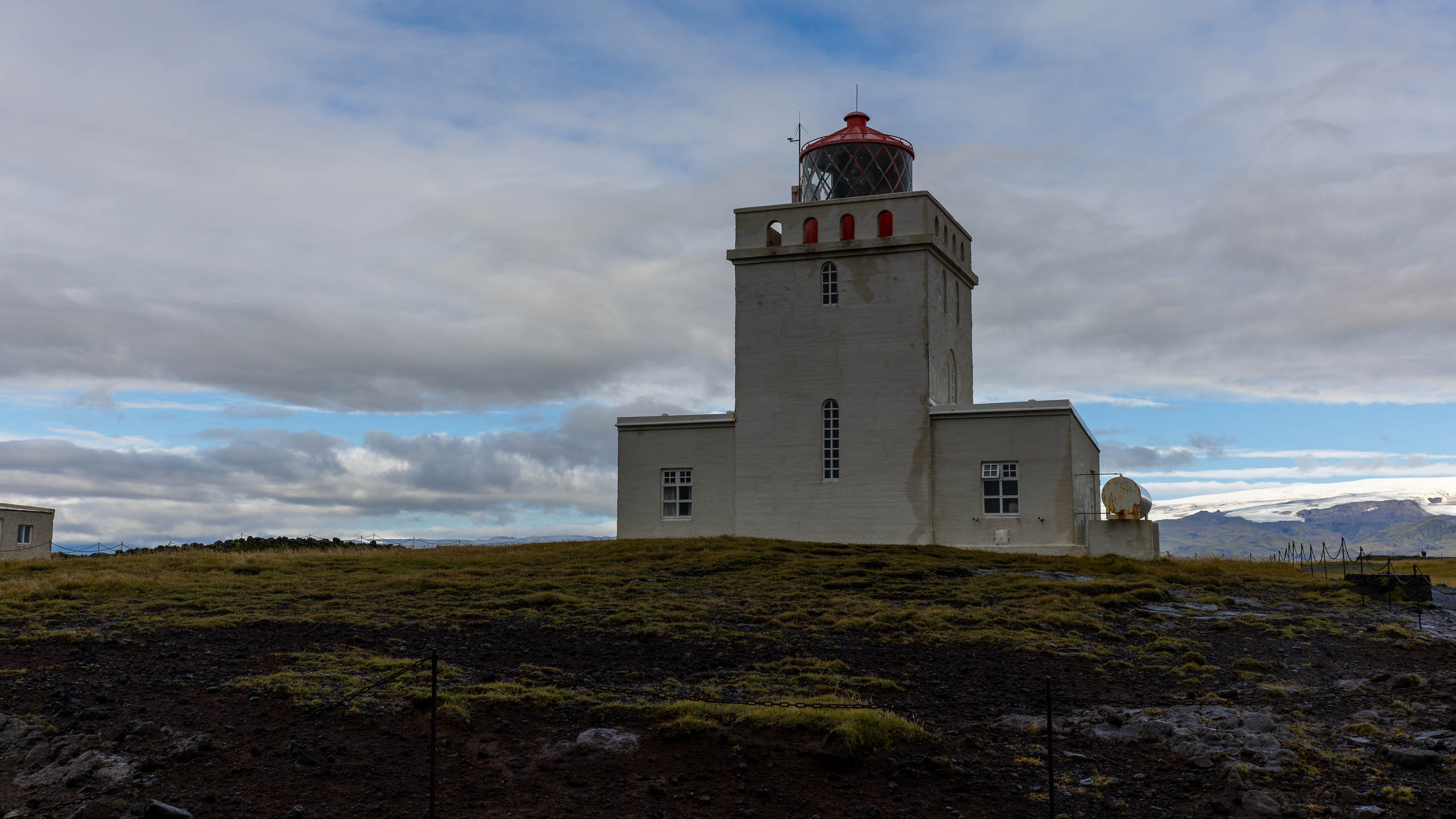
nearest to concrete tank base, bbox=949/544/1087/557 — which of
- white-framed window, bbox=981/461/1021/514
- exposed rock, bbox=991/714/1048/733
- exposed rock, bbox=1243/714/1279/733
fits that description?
white-framed window, bbox=981/461/1021/514

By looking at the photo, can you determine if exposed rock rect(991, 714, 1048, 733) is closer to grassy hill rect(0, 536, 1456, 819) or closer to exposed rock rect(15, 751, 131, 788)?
grassy hill rect(0, 536, 1456, 819)

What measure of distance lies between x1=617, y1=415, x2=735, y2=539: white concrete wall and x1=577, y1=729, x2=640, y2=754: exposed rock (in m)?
22.5

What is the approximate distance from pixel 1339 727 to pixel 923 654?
512 centimetres

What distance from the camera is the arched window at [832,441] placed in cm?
3206

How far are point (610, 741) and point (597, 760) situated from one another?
367 mm

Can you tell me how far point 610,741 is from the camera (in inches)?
396

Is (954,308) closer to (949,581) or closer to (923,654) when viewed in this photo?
(949,581)

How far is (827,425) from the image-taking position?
32281 millimetres

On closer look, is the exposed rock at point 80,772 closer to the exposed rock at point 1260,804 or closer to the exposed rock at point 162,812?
the exposed rock at point 162,812

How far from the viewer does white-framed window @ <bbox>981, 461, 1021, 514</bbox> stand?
30027 millimetres

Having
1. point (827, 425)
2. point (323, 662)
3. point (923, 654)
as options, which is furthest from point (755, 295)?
point (323, 662)

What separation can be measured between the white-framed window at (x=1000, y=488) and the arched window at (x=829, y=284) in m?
6.84

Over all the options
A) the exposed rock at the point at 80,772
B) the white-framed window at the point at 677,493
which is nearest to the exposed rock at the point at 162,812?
the exposed rock at the point at 80,772

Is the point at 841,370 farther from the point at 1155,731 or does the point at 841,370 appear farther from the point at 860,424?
the point at 1155,731
